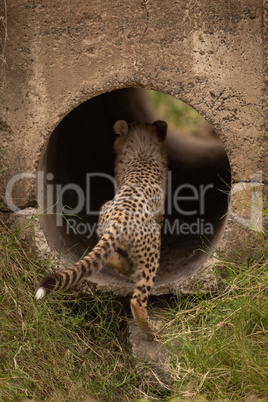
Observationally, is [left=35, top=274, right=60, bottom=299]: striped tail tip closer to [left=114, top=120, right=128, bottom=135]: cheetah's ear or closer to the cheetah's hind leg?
the cheetah's hind leg

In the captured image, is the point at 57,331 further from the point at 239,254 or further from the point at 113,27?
the point at 113,27

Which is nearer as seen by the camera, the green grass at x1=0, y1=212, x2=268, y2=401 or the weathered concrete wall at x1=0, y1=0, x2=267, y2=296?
the green grass at x1=0, y1=212, x2=268, y2=401

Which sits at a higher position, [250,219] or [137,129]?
[137,129]

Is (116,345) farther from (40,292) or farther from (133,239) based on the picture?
(40,292)

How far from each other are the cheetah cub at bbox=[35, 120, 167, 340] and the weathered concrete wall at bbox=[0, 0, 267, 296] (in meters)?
0.62

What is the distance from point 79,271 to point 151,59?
6.04 feet

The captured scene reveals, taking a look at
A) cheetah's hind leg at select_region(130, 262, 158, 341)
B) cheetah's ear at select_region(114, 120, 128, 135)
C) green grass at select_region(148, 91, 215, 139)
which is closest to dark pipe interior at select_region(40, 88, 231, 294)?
cheetah's hind leg at select_region(130, 262, 158, 341)

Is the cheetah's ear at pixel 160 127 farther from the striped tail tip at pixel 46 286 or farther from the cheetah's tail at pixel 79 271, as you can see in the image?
the striped tail tip at pixel 46 286

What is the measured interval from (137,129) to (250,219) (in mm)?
1806

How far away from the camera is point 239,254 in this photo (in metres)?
4.49

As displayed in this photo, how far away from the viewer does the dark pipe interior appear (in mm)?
5350

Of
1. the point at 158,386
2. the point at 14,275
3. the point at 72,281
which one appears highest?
the point at 72,281

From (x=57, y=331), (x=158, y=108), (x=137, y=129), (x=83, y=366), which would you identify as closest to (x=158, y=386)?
(x=83, y=366)

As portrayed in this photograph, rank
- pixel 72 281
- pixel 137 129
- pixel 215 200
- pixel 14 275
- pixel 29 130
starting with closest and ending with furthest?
pixel 72 281 → pixel 14 275 → pixel 29 130 → pixel 137 129 → pixel 215 200
